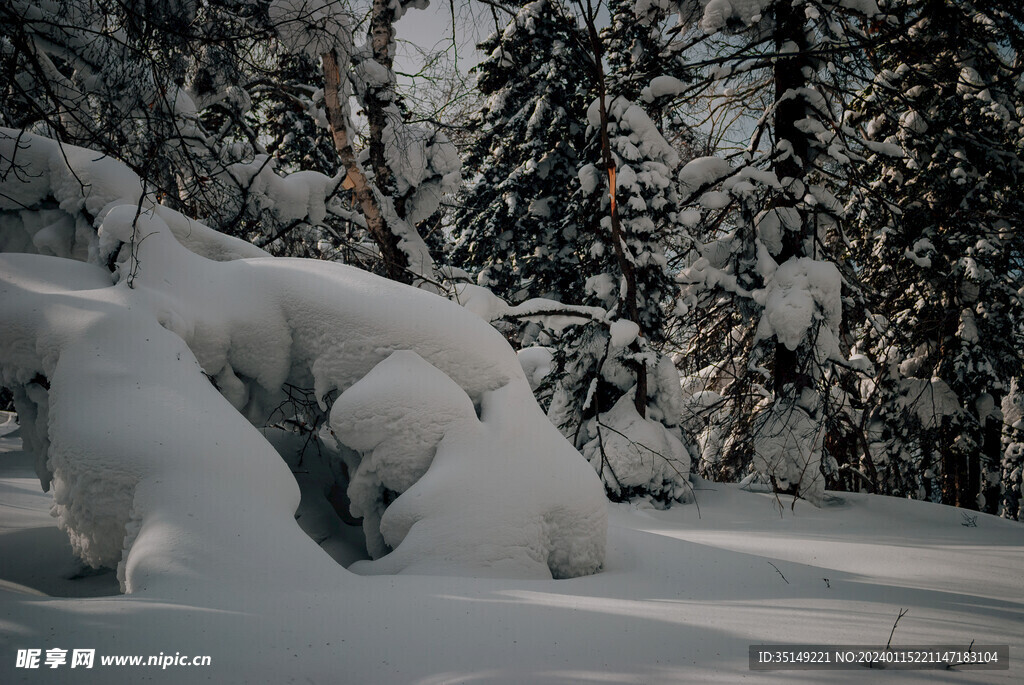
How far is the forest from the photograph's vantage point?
3.19 m

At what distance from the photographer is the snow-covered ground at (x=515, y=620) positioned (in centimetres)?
207

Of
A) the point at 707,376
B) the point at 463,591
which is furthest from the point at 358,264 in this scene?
the point at 707,376

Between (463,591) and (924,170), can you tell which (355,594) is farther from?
(924,170)

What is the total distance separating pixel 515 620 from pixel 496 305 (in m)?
4.82

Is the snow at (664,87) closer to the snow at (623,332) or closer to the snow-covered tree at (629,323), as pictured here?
the snow-covered tree at (629,323)

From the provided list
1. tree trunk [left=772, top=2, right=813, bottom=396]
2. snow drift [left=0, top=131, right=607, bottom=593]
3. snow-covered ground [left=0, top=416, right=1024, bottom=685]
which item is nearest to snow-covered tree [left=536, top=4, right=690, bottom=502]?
tree trunk [left=772, top=2, right=813, bottom=396]

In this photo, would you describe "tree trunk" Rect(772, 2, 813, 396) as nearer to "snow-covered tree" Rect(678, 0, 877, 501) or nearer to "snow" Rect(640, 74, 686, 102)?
"snow-covered tree" Rect(678, 0, 877, 501)

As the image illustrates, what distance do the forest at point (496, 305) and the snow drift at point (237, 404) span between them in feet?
0.07

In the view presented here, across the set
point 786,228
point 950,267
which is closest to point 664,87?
point 786,228

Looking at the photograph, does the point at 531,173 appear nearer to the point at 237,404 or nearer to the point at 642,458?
the point at 642,458

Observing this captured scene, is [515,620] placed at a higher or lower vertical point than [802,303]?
lower

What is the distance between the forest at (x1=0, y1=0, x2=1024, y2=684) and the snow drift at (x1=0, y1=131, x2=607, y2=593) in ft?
0.07

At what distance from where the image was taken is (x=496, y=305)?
7.07 m

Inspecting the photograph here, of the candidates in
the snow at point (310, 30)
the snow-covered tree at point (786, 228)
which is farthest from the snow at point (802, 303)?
the snow at point (310, 30)
